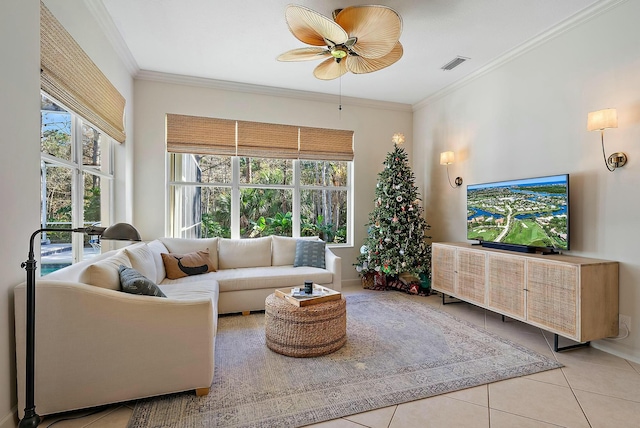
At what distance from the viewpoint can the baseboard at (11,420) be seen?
5.49ft

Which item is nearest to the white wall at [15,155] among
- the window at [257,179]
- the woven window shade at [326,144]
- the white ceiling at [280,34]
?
the white ceiling at [280,34]

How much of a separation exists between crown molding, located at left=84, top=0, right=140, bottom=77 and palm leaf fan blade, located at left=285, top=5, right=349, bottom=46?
1728 millimetres

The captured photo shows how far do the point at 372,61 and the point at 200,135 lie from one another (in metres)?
2.66

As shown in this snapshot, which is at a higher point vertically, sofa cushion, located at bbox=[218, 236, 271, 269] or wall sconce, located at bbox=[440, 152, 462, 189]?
wall sconce, located at bbox=[440, 152, 462, 189]

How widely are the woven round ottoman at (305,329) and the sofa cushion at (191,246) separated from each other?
1653mm

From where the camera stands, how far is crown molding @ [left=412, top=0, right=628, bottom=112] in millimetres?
2732

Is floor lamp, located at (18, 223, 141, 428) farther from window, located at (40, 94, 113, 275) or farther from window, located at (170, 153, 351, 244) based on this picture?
window, located at (170, 153, 351, 244)

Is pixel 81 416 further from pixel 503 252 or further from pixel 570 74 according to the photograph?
pixel 570 74

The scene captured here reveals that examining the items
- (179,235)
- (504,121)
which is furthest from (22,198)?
(504,121)

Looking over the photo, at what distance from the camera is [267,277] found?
12.1 feet

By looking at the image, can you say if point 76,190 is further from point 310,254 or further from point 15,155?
point 310,254

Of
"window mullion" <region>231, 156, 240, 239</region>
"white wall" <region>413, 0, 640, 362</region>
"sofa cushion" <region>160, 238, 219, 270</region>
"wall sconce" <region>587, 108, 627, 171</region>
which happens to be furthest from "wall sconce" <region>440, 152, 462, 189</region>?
"sofa cushion" <region>160, 238, 219, 270</region>

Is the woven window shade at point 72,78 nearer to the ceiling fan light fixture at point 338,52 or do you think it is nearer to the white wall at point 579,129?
the ceiling fan light fixture at point 338,52

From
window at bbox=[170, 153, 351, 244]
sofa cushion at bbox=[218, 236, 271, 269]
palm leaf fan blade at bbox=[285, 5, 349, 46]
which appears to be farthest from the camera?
window at bbox=[170, 153, 351, 244]
